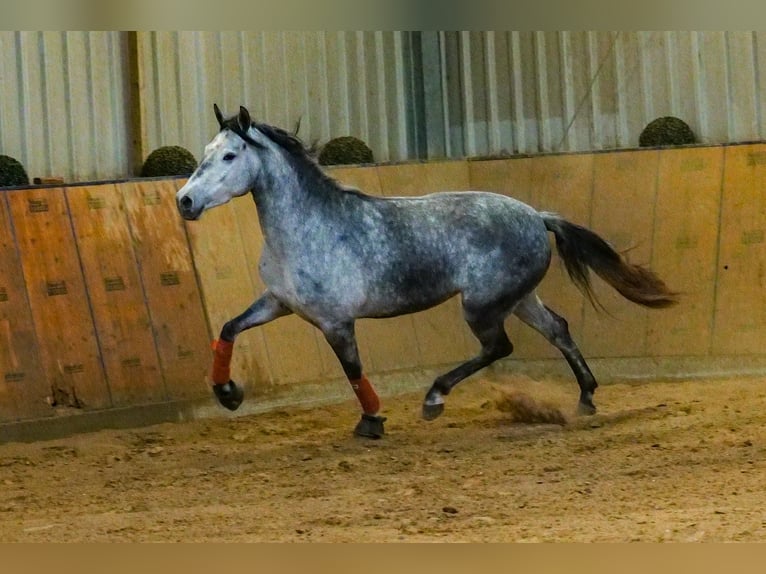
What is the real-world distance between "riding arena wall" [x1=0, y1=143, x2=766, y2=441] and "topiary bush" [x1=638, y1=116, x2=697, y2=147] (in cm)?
18

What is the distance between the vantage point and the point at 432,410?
5.22m

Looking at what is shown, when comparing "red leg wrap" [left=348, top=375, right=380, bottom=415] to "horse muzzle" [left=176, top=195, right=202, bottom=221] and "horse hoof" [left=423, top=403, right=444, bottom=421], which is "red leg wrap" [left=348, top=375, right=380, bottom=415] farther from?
"horse muzzle" [left=176, top=195, right=202, bottom=221]

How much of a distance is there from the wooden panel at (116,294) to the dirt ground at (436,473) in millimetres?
264

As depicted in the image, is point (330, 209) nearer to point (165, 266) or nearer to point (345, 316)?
point (345, 316)

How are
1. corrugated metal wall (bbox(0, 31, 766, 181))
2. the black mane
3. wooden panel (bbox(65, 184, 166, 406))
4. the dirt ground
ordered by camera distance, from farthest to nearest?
1. corrugated metal wall (bbox(0, 31, 766, 181))
2. wooden panel (bbox(65, 184, 166, 406))
3. the black mane
4. the dirt ground

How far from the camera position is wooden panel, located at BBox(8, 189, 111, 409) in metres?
5.61

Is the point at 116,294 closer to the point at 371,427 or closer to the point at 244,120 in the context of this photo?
the point at 244,120

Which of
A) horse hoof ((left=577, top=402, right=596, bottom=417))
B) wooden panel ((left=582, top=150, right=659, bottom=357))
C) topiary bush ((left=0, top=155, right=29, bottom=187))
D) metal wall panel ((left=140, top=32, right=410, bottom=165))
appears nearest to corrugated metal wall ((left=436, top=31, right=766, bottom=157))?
metal wall panel ((left=140, top=32, right=410, bottom=165))

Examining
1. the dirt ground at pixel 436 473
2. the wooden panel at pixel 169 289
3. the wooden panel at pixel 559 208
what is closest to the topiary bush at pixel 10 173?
the wooden panel at pixel 169 289

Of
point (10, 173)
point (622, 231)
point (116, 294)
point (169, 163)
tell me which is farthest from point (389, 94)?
point (10, 173)

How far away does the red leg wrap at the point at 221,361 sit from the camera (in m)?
5.11

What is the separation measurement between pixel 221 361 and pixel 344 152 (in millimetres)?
1557

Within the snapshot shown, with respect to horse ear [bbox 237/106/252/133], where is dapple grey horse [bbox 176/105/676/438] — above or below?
below

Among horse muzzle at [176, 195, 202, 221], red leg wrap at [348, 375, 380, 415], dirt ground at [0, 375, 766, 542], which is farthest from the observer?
red leg wrap at [348, 375, 380, 415]
